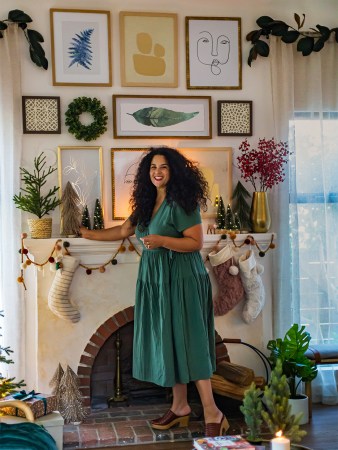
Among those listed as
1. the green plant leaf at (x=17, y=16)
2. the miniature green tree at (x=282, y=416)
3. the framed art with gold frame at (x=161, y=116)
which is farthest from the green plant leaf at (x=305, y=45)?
the miniature green tree at (x=282, y=416)

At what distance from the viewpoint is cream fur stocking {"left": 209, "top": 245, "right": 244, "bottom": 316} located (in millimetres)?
4152

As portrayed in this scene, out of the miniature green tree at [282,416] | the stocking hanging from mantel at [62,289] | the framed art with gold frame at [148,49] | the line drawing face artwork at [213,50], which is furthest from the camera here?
the line drawing face artwork at [213,50]

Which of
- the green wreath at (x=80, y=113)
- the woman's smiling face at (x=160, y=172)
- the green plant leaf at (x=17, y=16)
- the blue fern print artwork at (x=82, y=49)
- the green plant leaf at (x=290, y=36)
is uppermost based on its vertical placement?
the green plant leaf at (x=17, y=16)

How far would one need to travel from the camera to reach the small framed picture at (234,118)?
14.4ft

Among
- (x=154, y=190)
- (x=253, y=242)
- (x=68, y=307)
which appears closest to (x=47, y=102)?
(x=154, y=190)

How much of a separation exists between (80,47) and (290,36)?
1341 millimetres

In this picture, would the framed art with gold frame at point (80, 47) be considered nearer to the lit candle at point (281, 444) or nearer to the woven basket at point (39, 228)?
the woven basket at point (39, 228)

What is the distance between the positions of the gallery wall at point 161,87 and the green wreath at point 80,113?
0.21 ft

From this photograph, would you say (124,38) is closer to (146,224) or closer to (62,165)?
(62,165)

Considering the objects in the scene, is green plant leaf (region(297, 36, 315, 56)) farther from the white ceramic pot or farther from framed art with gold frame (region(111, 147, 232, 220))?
the white ceramic pot

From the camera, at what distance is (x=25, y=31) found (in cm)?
413

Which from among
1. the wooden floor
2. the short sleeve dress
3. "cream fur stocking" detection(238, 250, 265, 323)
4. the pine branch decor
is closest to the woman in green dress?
the short sleeve dress

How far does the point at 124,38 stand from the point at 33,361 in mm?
2068

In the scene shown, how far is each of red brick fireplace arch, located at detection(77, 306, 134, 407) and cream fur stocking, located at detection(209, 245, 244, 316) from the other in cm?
55
